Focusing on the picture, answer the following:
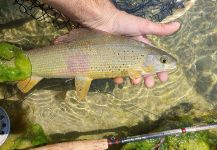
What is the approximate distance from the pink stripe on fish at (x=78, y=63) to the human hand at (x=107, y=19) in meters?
0.58

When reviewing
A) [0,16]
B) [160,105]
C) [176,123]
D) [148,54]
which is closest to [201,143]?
[176,123]

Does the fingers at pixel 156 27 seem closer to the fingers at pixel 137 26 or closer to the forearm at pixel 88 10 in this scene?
the fingers at pixel 137 26

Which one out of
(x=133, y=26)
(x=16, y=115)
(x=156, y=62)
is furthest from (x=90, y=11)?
(x=16, y=115)

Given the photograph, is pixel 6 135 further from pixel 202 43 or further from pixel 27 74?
pixel 202 43

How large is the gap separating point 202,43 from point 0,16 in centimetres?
368

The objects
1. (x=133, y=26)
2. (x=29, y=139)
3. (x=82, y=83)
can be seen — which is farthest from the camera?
(x=29, y=139)

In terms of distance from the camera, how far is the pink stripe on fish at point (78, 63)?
13.6 ft

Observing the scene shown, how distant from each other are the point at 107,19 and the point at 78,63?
750 millimetres

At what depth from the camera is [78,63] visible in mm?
4164

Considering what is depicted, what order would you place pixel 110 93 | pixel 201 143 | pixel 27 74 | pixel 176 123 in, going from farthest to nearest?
pixel 110 93 → pixel 176 123 → pixel 201 143 → pixel 27 74

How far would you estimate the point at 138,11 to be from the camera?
5.80 meters

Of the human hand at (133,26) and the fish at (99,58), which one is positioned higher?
the human hand at (133,26)

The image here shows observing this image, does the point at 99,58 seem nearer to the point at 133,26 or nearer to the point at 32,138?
the point at 133,26

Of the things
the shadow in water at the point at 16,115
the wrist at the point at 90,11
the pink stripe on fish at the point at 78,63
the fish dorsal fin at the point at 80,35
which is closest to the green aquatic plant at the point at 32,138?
the shadow in water at the point at 16,115
